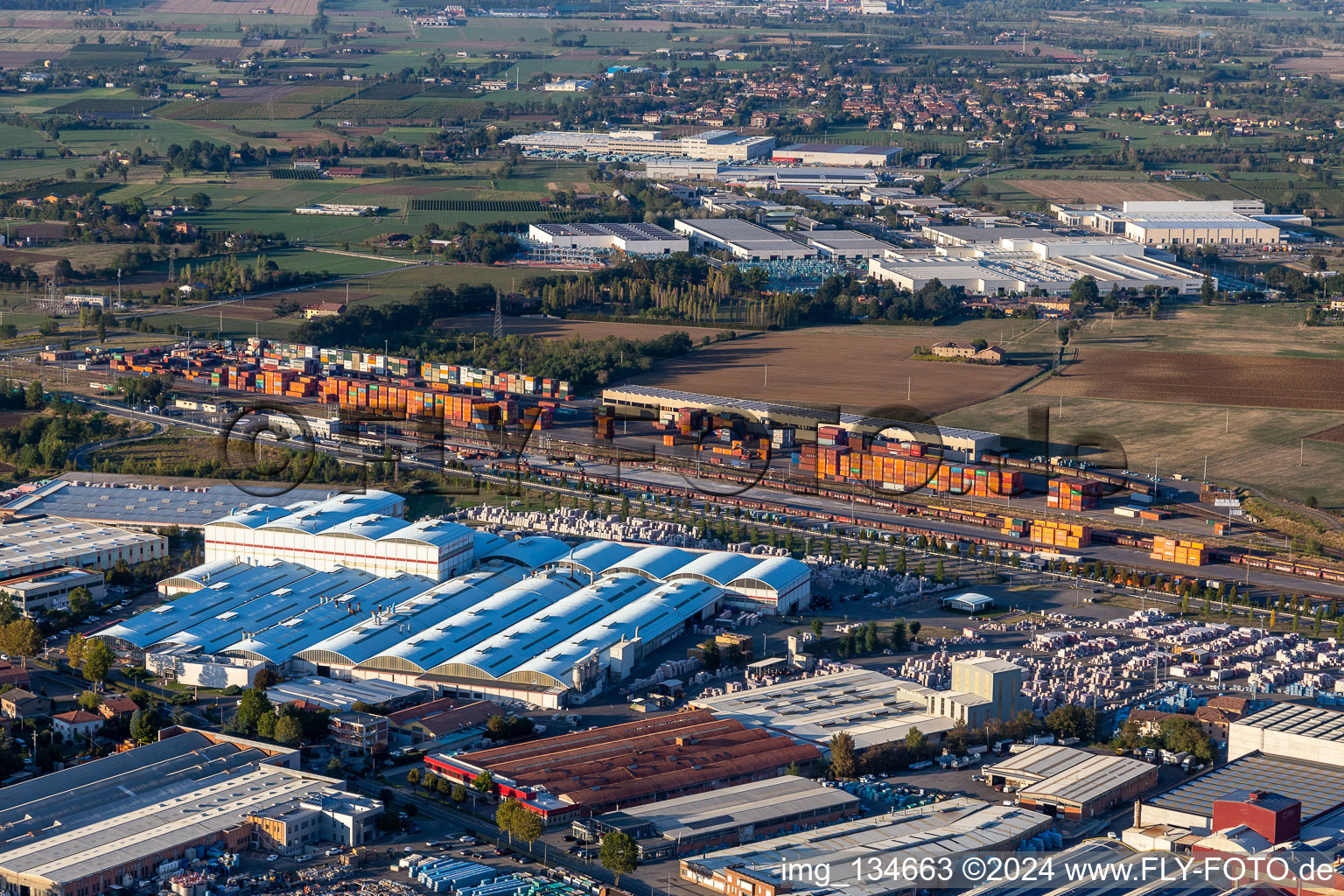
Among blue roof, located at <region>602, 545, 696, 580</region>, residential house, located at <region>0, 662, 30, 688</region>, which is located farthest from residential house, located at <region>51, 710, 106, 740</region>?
blue roof, located at <region>602, 545, 696, 580</region>

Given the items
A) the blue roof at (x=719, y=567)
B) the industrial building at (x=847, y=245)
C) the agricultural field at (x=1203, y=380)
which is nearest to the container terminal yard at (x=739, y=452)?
the blue roof at (x=719, y=567)

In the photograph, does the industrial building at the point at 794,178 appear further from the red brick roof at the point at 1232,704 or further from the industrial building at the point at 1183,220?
the red brick roof at the point at 1232,704

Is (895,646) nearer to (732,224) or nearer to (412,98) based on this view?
(732,224)

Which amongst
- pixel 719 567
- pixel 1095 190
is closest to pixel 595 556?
pixel 719 567

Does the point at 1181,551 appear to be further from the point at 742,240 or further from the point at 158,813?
the point at 742,240

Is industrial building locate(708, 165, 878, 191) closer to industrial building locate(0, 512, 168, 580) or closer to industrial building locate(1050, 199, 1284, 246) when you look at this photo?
industrial building locate(1050, 199, 1284, 246)

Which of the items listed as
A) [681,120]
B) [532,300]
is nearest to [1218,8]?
[681,120]
